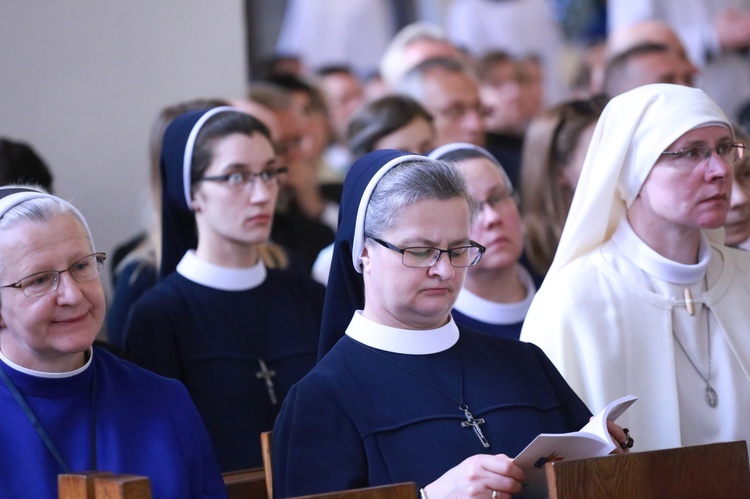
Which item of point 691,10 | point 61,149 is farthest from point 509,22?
point 61,149

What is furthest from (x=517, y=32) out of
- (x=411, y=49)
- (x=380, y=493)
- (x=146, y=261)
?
(x=380, y=493)

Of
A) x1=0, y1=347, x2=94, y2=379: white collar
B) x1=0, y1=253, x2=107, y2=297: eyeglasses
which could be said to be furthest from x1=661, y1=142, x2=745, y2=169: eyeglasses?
x1=0, y1=347, x2=94, y2=379: white collar

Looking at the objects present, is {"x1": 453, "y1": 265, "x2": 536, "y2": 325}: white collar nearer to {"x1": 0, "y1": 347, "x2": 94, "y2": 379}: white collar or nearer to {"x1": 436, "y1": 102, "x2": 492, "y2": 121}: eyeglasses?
{"x1": 0, "y1": 347, "x2": 94, "y2": 379}: white collar

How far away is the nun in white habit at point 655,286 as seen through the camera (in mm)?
3816

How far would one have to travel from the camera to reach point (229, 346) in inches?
174

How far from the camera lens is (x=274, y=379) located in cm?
441

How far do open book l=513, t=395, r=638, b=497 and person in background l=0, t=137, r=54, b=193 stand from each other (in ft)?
8.92

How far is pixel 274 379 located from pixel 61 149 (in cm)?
225

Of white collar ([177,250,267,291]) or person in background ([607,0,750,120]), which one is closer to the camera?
white collar ([177,250,267,291])

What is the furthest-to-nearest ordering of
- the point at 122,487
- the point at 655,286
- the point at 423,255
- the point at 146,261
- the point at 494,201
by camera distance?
the point at 146,261
the point at 494,201
the point at 655,286
the point at 423,255
the point at 122,487

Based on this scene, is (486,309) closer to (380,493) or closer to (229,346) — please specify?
(229,346)

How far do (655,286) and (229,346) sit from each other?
1617 millimetres

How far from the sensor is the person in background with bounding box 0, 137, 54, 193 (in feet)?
15.9

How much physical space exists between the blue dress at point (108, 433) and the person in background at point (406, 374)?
0.24 meters
